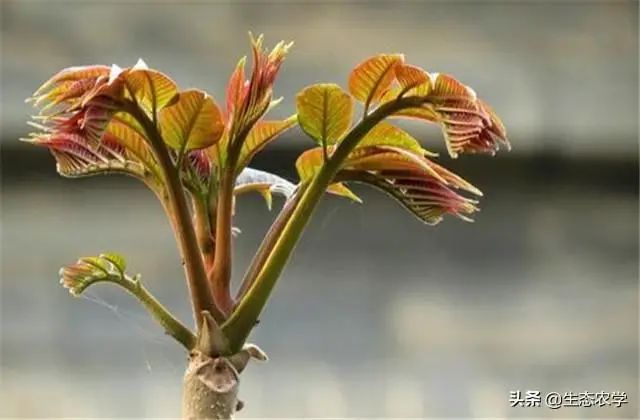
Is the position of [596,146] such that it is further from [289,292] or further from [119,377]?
[119,377]

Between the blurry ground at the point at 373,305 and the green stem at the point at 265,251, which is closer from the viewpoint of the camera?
the green stem at the point at 265,251

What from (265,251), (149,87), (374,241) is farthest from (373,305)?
(149,87)

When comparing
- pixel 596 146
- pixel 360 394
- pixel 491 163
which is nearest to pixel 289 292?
pixel 360 394

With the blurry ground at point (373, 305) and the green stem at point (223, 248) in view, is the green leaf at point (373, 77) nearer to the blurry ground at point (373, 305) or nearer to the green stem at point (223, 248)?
the green stem at point (223, 248)

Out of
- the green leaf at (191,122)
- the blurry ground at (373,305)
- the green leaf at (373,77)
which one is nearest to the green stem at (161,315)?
the green leaf at (191,122)

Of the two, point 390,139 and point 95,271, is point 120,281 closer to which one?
point 95,271

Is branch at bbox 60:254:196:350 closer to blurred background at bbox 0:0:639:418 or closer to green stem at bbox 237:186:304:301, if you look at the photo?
green stem at bbox 237:186:304:301
